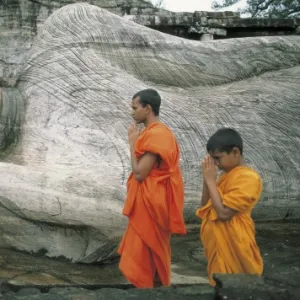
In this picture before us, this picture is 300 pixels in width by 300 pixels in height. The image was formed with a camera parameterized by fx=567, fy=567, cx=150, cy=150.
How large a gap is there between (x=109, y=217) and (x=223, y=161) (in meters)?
1.20

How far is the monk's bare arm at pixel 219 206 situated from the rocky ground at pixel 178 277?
15.9 inches

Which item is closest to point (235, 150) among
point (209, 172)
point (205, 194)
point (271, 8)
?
point (209, 172)

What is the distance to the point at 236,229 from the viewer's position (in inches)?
118

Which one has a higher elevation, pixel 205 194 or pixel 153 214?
pixel 205 194

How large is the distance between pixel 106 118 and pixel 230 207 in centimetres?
183

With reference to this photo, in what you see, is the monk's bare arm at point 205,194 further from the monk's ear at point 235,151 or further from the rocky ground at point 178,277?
the rocky ground at point 178,277

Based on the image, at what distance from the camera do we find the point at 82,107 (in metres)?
4.52

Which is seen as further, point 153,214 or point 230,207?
point 153,214

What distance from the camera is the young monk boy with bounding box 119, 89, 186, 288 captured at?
3305 millimetres

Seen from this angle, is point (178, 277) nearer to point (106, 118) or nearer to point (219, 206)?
point (219, 206)

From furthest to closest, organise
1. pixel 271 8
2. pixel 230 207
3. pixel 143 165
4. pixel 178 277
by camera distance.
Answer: pixel 271 8 → pixel 178 277 → pixel 143 165 → pixel 230 207

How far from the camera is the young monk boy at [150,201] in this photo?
3305mm

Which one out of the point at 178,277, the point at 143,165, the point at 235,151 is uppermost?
the point at 235,151

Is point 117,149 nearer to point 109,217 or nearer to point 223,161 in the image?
point 109,217
